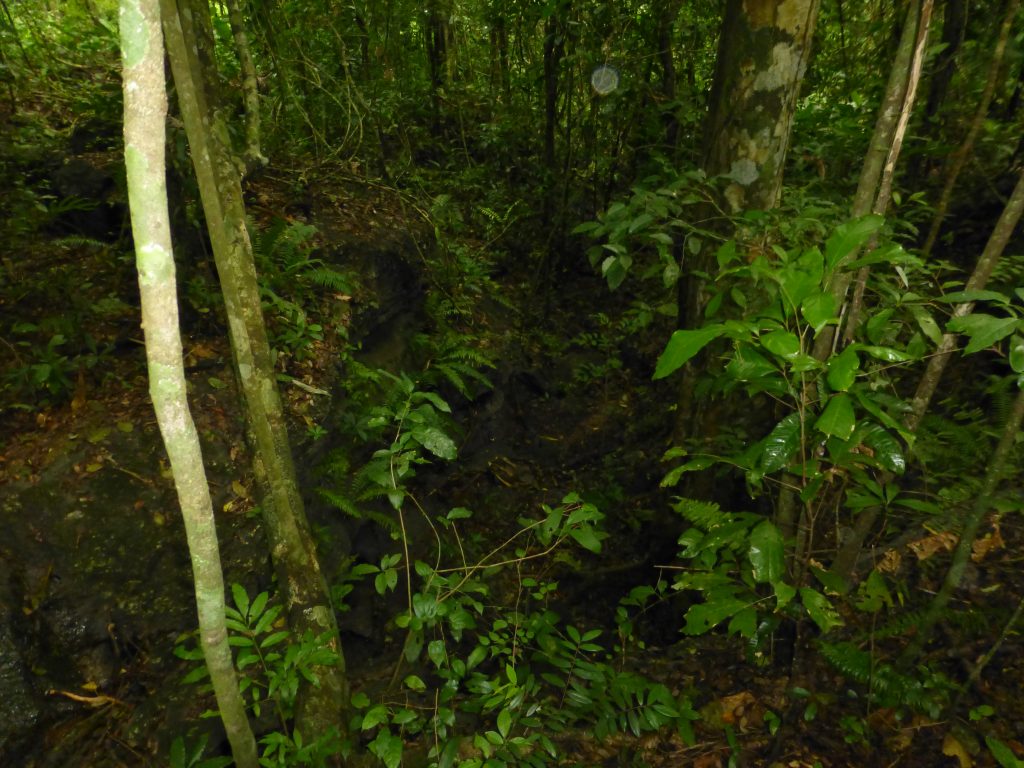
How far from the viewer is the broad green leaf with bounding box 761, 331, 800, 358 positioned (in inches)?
67.2

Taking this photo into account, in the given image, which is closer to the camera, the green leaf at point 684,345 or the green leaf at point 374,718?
the green leaf at point 684,345

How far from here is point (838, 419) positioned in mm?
1684

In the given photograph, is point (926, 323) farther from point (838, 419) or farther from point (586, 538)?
point (586, 538)

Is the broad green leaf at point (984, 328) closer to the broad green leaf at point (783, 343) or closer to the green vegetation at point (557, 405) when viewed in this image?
the green vegetation at point (557, 405)

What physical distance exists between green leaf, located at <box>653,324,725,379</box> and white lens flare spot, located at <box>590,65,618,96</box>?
593cm

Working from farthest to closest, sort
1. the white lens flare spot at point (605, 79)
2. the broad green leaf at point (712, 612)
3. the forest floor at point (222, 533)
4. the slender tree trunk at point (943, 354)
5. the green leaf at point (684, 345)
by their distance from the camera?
the white lens flare spot at point (605, 79)
the forest floor at point (222, 533)
the slender tree trunk at point (943, 354)
the broad green leaf at point (712, 612)
the green leaf at point (684, 345)

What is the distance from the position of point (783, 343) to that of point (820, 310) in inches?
5.5

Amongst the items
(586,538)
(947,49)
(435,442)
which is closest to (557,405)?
(435,442)

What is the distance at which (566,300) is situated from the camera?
820cm

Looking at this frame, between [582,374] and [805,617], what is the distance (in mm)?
4522

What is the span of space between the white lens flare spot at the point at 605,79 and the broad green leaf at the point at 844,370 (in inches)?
237

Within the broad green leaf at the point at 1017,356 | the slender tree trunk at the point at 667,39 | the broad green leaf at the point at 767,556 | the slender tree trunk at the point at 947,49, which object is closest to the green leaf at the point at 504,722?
the broad green leaf at the point at 767,556

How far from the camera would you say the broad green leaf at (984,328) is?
5.66 feet

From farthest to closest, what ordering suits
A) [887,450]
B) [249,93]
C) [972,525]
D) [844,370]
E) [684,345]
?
[249,93] → [972,525] → [887,450] → [684,345] → [844,370]
